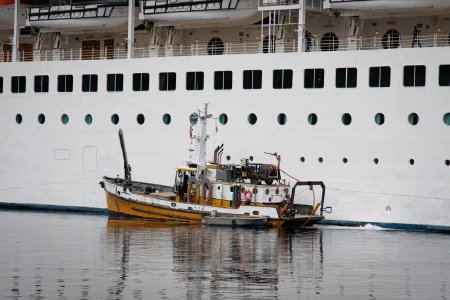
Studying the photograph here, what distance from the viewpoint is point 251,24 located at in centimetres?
4097

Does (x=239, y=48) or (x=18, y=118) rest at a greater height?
(x=239, y=48)

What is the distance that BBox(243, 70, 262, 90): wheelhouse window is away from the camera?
127 ft

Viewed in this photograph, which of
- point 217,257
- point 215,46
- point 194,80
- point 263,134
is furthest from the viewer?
point 215,46

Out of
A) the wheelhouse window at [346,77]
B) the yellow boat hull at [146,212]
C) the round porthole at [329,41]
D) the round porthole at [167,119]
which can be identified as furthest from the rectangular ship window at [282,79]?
the yellow boat hull at [146,212]

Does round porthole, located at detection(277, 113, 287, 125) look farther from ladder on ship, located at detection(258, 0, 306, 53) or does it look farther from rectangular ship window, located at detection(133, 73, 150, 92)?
rectangular ship window, located at detection(133, 73, 150, 92)

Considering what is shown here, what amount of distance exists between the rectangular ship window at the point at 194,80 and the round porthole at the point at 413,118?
727 centimetres

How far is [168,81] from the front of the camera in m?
40.5

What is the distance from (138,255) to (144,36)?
1640 centimetres

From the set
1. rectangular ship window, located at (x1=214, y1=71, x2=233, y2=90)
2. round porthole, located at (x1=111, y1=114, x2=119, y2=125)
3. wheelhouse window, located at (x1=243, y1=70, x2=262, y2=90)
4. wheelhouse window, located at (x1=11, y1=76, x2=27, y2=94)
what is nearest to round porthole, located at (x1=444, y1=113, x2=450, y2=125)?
wheelhouse window, located at (x1=243, y1=70, x2=262, y2=90)

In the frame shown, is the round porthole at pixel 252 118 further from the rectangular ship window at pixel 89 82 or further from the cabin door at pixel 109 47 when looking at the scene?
the cabin door at pixel 109 47

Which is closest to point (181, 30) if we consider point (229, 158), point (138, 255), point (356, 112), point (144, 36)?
point (144, 36)

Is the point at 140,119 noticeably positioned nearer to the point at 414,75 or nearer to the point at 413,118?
the point at 413,118

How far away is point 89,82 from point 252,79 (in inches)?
255

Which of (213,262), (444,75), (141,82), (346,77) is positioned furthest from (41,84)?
(213,262)
